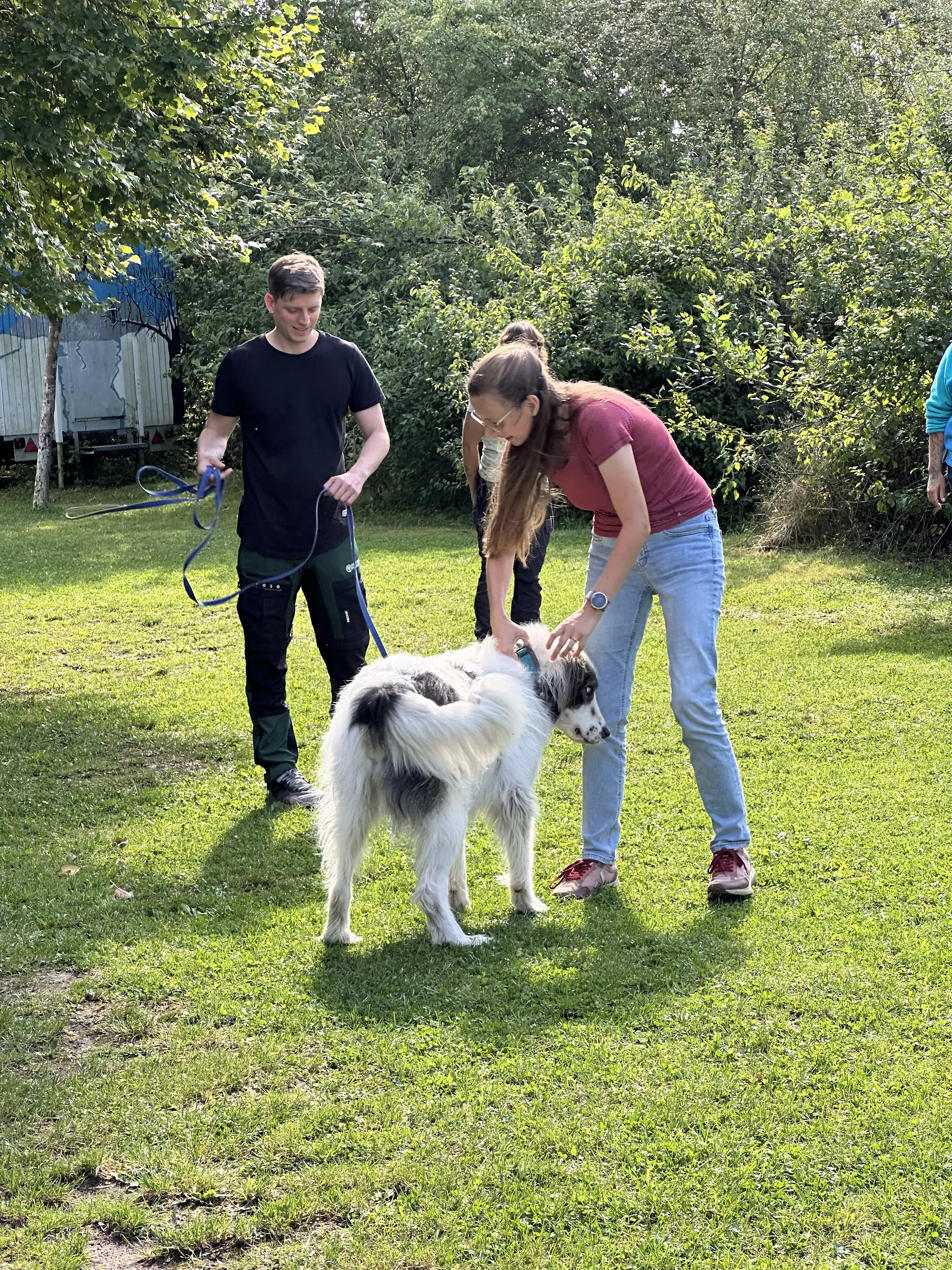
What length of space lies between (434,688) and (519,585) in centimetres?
358

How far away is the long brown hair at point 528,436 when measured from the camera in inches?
156

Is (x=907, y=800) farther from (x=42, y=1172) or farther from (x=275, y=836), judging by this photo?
(x=42, y=1172)

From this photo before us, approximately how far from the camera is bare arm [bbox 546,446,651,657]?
4.05 meters

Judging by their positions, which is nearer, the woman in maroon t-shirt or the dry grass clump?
the woman in maroon t-shirt

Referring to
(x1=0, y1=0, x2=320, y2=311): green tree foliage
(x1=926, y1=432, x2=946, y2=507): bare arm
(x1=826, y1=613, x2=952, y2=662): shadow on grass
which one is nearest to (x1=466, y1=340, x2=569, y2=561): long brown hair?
(x1=926, y1=432, x2=946, y2=507): bare arm

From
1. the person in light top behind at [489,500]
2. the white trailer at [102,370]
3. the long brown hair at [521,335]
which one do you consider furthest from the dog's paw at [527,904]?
the white trailer at [102,370]

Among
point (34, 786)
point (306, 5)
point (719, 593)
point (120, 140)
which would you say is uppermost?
point (306, 5)

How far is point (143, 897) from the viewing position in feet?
16.0

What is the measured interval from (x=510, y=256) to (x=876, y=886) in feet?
39.9

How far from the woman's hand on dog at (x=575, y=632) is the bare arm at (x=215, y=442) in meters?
1.86

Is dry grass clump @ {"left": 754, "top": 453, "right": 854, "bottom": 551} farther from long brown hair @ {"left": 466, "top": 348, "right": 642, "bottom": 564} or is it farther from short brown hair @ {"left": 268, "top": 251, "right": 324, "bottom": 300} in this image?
long brown hair @ {"left": 466, "top": 348, "right": 642, "bottom": 564}

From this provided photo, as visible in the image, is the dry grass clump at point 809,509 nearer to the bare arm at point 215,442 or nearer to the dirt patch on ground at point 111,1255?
the bare arm at point 215,442

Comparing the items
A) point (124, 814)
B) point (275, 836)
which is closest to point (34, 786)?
point (124, 814)

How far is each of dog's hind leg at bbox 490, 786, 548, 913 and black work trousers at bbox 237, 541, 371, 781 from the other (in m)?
1.57
